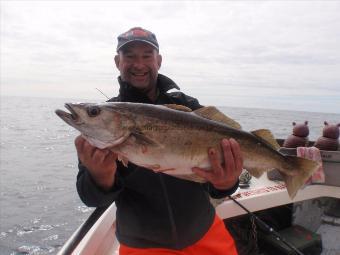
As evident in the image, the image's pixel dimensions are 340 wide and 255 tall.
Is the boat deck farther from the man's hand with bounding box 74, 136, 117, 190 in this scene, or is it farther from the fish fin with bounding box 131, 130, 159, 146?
the fish fin with bounding box 131, 130, 159, 146

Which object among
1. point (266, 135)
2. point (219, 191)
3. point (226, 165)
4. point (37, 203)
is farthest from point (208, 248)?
point (37, 203)

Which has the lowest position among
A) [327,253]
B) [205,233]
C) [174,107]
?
[327,253]

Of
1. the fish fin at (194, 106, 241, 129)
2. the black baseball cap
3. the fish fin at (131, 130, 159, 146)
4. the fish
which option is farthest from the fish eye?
the black baseball cap

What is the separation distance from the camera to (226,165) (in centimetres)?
331

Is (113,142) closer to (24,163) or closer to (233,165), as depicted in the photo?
(233,165)

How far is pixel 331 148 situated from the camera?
6.42 metres

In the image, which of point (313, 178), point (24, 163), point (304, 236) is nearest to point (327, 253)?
point (304, 236)

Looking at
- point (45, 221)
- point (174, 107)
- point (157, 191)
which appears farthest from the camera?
point (45, 221)

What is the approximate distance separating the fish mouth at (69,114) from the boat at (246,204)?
1.95 m

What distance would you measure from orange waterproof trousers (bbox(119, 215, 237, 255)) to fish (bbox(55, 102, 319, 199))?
2.83 ft

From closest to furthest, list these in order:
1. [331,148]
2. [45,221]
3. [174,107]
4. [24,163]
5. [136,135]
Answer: [136,135]
[174,107]
[331,148]
[45,221]
[24,163]

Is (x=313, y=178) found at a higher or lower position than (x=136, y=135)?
lower

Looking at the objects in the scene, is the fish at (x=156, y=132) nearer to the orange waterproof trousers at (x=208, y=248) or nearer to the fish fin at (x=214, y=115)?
the fish fin at (x=214, y=115)

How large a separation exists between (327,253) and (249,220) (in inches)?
54.4
